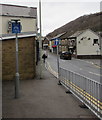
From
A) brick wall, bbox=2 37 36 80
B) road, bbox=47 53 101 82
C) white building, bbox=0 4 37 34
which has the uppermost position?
white building, bbox=0 4 37 34

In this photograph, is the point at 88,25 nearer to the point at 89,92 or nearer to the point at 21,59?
the point at 21,59

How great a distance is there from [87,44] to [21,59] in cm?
3229

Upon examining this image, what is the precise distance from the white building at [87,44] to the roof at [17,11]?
56.8ft

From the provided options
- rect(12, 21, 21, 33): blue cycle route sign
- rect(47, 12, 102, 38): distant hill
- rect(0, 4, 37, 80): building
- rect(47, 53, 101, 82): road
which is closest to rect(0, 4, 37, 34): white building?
rect(47, 53, 101, 82): road

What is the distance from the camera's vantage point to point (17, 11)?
28234 mm

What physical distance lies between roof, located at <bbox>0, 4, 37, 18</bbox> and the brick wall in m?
13.2

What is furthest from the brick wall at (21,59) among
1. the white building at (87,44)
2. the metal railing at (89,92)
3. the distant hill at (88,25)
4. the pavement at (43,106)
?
the distant hill at (88,25)

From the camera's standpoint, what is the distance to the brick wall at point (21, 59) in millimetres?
13336

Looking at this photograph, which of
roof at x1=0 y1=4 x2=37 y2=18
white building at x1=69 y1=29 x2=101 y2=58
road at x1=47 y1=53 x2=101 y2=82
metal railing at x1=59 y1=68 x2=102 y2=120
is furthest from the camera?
white building at x1=69 y1=29 x2=101 y2=58

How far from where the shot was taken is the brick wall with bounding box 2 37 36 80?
13336 mm

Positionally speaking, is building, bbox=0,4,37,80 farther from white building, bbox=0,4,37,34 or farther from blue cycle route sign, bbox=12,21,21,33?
white building, bbox=0,4,37,34

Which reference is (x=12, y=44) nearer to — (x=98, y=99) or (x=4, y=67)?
(x=4, y=67)

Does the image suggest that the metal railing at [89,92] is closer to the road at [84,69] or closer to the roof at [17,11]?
the road at [84,69]

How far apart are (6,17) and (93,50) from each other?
2419 centimetres
